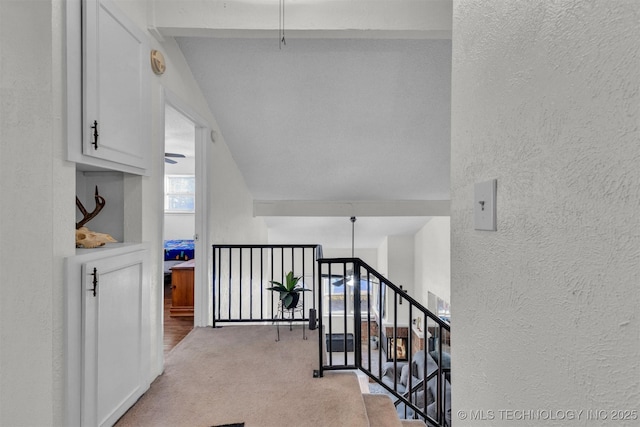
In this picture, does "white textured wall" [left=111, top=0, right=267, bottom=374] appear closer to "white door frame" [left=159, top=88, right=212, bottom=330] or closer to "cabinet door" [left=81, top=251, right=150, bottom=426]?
"white door frame" [left=159, top=88, right=212, bottom=330]

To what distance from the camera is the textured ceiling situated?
302cm

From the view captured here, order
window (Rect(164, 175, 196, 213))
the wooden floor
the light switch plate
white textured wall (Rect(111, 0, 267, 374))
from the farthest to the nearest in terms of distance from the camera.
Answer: window (Rect(164, 175, 196, 213)), the wooden floor, white textured wall (Rect(111, 0, 267, 374)), the light switch plate

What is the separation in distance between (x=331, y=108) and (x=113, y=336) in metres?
2.86

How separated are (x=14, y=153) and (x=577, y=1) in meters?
1.72

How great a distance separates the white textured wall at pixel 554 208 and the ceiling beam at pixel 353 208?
15.2 ft

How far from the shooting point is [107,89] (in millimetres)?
1719

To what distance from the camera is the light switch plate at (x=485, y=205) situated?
802mm

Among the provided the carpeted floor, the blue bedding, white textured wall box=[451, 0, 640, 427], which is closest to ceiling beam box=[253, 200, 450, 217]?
the blue bedding

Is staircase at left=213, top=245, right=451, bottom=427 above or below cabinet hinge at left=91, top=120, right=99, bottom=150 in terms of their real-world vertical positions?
below

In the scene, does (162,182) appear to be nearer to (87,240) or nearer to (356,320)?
(87,240)

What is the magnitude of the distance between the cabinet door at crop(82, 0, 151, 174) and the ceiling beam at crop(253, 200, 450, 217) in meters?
3.48

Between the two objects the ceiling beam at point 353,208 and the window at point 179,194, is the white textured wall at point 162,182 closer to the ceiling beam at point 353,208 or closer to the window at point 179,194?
the ceiling beam at point 353,208

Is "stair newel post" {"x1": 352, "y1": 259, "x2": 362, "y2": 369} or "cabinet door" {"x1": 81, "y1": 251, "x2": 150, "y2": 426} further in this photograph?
"stair newel post" {"x1": 352, "y1": 259, "x2": 362, "y2": 369}

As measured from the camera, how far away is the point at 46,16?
1.39 meters
